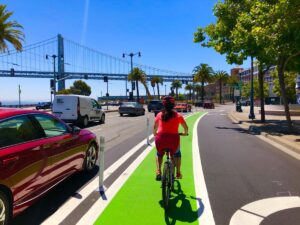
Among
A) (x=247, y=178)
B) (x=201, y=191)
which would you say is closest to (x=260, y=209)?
(x=201, y=191)

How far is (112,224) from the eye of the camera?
5.10 m

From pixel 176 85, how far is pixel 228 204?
135071 mm

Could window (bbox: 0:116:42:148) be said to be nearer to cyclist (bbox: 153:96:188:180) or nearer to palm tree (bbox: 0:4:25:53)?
cyclist (bbox: 153:96:188:180)

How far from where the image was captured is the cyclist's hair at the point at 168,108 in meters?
6.05

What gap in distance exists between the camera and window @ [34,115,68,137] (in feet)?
20.3

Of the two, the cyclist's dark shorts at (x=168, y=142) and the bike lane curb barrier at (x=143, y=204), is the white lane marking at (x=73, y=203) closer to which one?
the bike lane curb barrier at (x=143, y=204)

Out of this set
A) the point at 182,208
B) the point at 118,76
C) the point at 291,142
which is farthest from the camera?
the point at 118,76

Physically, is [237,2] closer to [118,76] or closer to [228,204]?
[228,204]

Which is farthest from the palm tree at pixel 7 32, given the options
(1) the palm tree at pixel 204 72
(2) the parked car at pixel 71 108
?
(1) the palm tree at pixel 204 72

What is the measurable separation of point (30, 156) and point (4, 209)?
2.69 ft

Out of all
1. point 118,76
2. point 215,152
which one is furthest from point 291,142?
point 118,76

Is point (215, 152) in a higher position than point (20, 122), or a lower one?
lower

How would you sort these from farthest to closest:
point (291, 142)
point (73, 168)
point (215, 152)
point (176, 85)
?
point (176, 85) < point (291, 142) < point (215, 152) < point (73, 168)

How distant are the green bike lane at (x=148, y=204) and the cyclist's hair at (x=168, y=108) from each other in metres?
1.36
